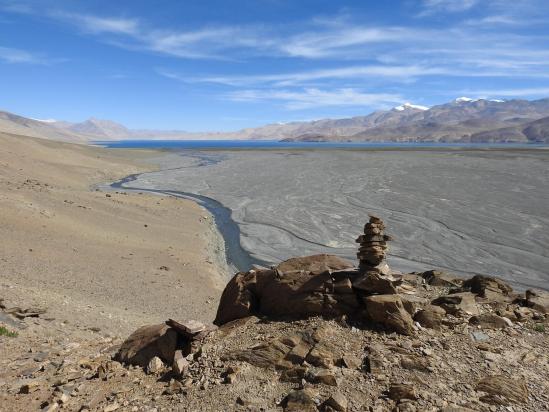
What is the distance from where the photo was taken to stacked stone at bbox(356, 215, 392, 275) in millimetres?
9266

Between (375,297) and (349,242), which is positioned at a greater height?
(375,297)

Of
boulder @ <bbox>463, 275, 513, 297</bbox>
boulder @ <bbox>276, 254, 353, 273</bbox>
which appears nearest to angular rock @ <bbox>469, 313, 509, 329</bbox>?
boulder @ <bbox>463, 275, 513, 297</bbox>

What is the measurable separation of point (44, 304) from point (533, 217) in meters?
27.4

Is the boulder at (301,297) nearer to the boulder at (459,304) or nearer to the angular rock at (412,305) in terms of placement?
the angular rock at (412,305)

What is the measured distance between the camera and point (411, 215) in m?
28.6

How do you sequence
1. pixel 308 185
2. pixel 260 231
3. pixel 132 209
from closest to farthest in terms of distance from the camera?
1. pixel 260 231
2. pixel 132 209
3. pixel 308 185

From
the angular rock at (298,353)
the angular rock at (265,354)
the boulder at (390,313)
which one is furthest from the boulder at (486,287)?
the angular rock at (265,354)

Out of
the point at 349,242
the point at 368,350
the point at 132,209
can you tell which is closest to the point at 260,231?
the point at 349,242

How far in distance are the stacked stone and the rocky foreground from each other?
0.03 m

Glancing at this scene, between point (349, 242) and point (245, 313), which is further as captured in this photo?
point (349, 242)

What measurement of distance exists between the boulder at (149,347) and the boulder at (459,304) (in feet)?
19.6

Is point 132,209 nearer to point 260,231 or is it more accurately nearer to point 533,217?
point 260,231

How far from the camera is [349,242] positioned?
23.1m

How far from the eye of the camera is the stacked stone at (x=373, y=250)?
927 centimetres
